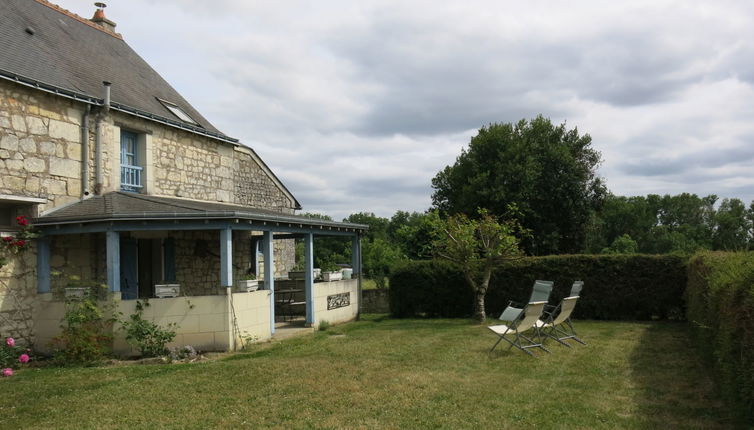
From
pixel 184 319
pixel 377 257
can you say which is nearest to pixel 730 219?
pixel 377 257

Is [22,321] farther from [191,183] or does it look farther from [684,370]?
[684,370]

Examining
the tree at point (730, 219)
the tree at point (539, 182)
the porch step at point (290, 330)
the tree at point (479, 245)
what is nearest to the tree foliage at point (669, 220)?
the tree at point (730, 219)

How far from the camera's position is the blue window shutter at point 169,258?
1262cm

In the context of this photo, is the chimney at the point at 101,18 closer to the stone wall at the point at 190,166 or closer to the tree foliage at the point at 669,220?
the stone wall at the point at 190,166

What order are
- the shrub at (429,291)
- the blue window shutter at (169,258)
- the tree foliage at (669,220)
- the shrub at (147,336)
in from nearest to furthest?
1. the shrub at (147,336)
2. the blue window shutter at (169,258)
3. the shrub at (429,291)
4. the tree foliage at (669,220)

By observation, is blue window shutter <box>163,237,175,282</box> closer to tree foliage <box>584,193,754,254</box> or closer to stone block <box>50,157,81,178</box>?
stone block <box>50,157,81,178</box>

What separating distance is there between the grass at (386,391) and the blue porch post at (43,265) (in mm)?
1798

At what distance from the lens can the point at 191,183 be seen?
13633 mm

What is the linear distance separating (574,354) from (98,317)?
25.0 ft

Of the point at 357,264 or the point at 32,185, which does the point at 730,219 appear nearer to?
the point at 357,264

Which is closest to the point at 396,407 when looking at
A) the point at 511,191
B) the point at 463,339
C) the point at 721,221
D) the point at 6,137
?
the point at 463,339

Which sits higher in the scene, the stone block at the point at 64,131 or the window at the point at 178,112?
the window at the point at 178,112

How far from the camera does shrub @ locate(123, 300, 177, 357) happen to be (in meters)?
8.91

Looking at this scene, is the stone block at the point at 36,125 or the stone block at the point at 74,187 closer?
the stone block at the point at 36,125
